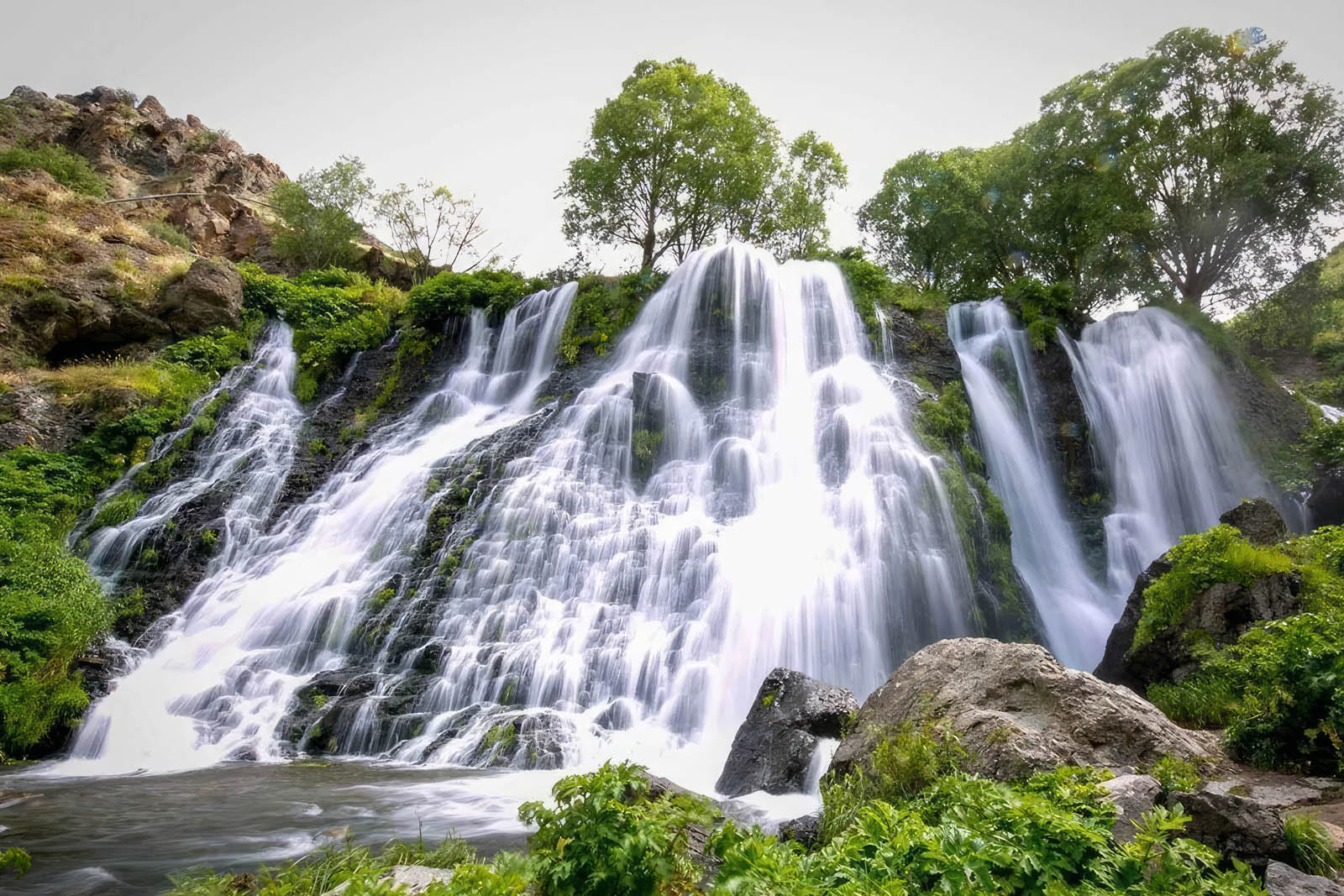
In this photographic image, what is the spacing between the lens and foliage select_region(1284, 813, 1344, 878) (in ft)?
10.8

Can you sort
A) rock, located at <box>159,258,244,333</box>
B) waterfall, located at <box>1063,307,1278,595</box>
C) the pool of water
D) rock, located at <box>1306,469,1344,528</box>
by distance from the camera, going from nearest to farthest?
1. the pool of water
2. rock, located at <box>1306,469,1344,528</box>
3. waterfall, located at <box>1063,307,1278,595</box>
4. rock, located at <box>159,258,244,333</box>

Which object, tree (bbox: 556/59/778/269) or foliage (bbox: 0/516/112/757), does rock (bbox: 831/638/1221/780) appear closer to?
foliage (bbox: 0/516/112/757)

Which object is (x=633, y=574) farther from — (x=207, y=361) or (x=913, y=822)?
(x=207, y=361)

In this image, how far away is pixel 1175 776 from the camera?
423cm

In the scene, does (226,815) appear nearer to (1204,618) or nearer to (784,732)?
(784,732)

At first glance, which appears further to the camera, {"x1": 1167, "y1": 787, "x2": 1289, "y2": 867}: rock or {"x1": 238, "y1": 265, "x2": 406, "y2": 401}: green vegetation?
{"x1": 238, "y1": 265, "x2": 406, "y2": 401}: green vegetation

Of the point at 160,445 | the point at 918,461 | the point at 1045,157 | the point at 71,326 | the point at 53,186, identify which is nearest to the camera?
the point at 918,461

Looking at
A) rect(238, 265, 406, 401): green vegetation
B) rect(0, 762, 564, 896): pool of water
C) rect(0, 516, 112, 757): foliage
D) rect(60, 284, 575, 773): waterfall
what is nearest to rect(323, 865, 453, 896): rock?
rect(0, 762, 564, 896): pool of water

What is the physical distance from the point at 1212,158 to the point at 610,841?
2772 cm

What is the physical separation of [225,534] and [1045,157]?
92.1 ft

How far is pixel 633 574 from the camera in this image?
12.4 metres

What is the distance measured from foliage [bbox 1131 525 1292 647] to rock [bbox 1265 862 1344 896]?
263 inches

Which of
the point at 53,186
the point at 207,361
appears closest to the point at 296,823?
the point at 207,361

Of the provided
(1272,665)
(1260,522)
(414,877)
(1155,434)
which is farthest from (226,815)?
(1155,434)
